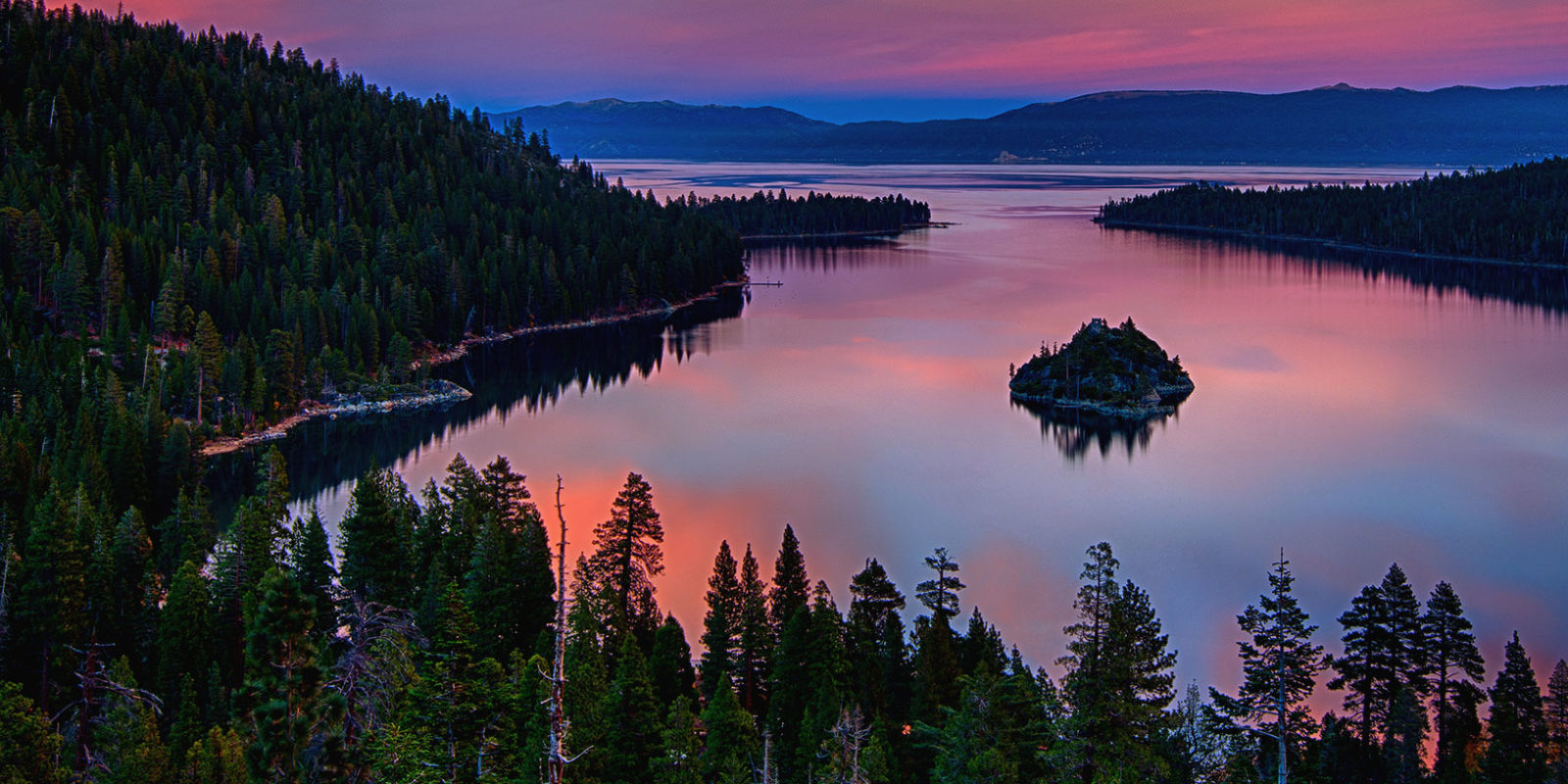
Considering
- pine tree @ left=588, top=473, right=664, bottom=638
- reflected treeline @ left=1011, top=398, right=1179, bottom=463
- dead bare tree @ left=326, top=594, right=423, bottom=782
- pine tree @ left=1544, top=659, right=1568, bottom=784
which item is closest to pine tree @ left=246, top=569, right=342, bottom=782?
dead bare tree @ left=326, top=594, right=423, bottom=782

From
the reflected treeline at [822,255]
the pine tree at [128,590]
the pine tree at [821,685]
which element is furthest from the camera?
the reflected treeline at [822,255]

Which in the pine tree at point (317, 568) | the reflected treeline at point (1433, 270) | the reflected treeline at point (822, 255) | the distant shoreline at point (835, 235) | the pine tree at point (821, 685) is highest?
the distant shoreline at point (835, 235)

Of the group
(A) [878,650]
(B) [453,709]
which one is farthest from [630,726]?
(A) [878,650]

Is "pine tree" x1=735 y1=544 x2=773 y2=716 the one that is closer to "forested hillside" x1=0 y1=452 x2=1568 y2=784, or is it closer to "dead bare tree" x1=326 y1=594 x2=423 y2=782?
"forested hillside" x1=0 y1=452 x2=1568 y2=784

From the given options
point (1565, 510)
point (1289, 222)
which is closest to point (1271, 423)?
point (1565, 510)

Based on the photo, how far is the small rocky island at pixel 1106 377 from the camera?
6475 centimetres

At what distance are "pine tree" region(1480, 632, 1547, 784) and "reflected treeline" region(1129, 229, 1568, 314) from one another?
89277 millimetres

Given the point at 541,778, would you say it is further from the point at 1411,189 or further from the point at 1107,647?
the point at 1411,189

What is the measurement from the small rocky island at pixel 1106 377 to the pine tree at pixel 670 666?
4027 cm

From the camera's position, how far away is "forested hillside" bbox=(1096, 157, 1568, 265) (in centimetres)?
14462

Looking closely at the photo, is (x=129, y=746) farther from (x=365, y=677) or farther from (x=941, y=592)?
(x=941, y=592)

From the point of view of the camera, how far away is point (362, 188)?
111m

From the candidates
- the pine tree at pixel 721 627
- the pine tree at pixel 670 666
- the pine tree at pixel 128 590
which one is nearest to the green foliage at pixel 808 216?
the pine tree at pixel 128 590

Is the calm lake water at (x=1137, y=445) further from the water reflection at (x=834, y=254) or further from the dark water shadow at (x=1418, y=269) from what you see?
the water reflection at (x=834, y=254)
